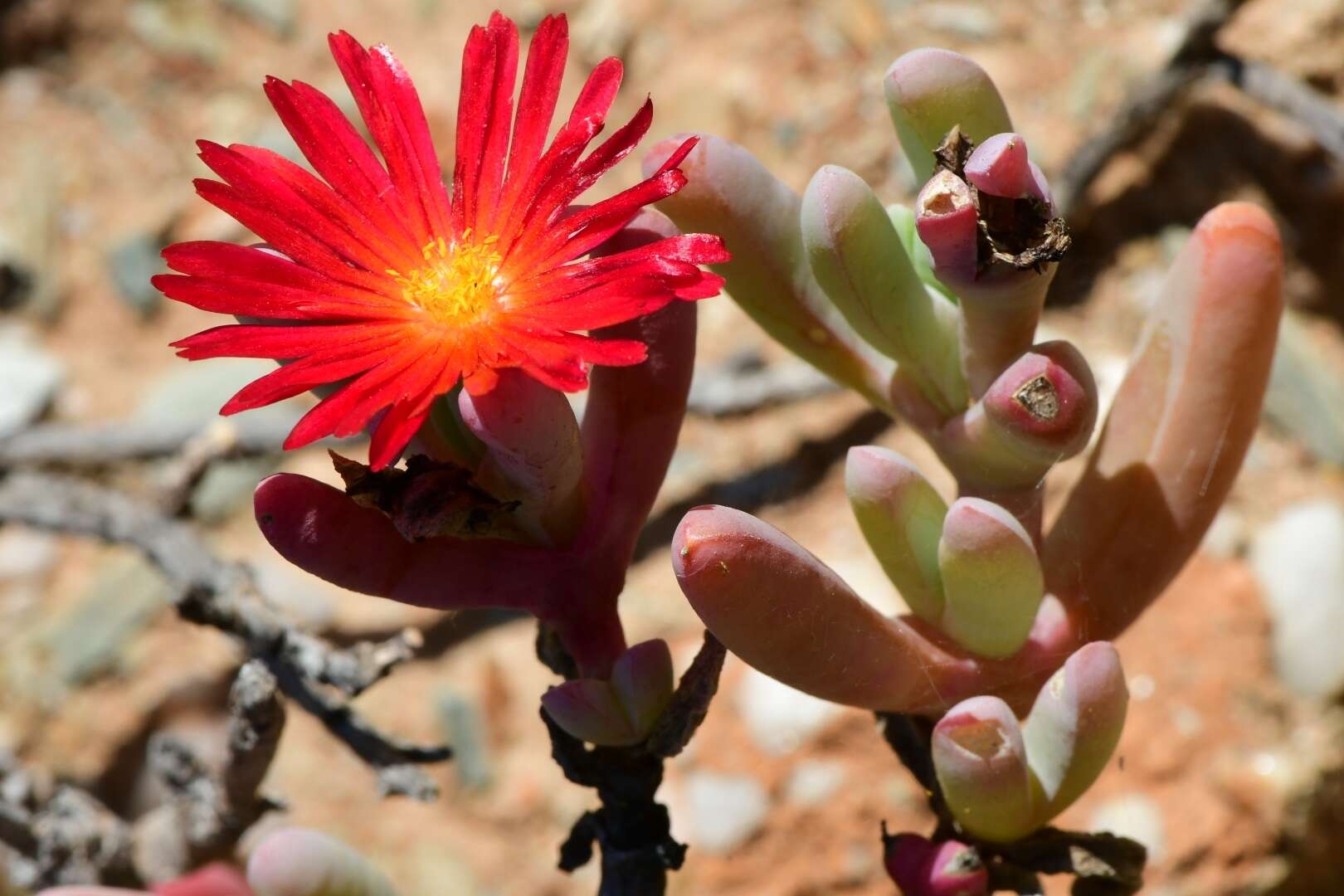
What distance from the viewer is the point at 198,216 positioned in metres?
2.33

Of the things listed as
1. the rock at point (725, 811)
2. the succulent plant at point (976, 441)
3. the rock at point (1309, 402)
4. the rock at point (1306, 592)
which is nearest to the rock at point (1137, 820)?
the rock at point (1306, 592)

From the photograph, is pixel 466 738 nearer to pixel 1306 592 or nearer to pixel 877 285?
pixel 1306 592

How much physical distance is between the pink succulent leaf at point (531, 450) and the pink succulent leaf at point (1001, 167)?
0.24 metres

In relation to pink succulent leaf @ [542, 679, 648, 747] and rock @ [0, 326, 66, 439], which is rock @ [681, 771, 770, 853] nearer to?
pink succulent leaf @ [542, 679, 648, 747]

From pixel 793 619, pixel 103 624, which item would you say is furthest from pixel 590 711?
pixel 103 624

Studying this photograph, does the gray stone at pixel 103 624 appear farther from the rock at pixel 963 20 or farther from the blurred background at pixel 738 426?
the rock at pixel 963 20

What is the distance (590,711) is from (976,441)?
27 centimetres

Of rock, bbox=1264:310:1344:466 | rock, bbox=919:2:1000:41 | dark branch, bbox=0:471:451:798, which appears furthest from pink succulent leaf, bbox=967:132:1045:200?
rock, bbox=919:2:1000:41

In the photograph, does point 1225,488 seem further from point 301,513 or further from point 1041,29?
point 1041,29

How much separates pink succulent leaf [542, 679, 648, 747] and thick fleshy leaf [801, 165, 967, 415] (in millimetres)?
263

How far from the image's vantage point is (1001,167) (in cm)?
63

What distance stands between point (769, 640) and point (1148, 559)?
0.31 metres

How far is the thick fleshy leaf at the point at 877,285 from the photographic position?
69 cm

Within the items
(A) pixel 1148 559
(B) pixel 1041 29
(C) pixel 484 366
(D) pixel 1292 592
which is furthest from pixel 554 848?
(B) pixel 1041 29
